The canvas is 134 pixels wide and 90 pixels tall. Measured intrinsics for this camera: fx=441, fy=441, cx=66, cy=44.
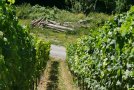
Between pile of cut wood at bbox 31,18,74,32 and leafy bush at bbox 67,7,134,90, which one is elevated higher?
leafy bush at bbox 67,7,134,90

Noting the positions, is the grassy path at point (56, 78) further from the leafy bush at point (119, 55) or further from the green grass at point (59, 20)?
the leafy bush at point (119, 55)

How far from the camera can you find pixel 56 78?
2205 centimetres

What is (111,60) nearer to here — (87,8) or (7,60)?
(7,60)

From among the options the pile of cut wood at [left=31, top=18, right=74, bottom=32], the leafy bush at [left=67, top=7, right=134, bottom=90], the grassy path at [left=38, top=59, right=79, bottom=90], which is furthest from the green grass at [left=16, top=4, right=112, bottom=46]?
the leafy bush at [left=67, top=7, right=134, bottom=90]

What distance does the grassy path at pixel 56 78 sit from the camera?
1925cm

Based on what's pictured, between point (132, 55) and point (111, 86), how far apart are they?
1789 mm

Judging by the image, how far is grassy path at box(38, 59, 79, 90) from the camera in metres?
19.2

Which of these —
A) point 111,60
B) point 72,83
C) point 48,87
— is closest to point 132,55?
point 111,60

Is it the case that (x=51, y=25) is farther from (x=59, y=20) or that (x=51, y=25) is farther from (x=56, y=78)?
(x=56, y=78)

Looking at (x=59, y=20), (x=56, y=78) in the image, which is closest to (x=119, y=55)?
(x=56, y=78)

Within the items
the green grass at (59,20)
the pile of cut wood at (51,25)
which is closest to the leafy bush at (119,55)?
the green grass at (59,20)

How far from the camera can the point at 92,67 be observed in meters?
12.0

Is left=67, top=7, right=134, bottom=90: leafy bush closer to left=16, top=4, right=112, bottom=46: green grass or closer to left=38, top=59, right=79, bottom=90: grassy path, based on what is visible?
left=38, top=59, right=79, bottom=90: grassy path

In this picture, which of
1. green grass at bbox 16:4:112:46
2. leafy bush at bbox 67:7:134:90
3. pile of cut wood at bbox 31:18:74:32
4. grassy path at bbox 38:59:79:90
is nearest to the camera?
leafy bush at bbox 67:7:134:90
